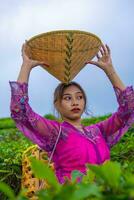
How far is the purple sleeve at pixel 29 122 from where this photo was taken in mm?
3510

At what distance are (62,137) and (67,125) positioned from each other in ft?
0.30

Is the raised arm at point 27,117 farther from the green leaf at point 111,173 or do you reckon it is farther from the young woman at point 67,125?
the green leaf at point 111,173

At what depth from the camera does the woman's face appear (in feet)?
12.0

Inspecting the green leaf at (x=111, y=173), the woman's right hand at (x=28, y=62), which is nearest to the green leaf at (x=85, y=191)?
the green leaf at (x=111, y=173)

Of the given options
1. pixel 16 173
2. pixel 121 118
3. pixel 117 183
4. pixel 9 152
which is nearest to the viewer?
pixel 117 183

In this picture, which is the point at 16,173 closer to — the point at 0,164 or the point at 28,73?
the point at 0,164

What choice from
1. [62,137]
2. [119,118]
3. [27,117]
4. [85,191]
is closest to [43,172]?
[85,191]

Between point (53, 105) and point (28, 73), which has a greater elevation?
point (28, 73)

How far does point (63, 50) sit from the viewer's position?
11.6 ft

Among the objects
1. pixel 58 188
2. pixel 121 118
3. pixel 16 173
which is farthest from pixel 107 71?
pixel 58 188

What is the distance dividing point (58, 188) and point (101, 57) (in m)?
2.98

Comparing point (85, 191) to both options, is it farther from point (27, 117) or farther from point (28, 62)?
point (28, 62)

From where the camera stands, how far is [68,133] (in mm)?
3623

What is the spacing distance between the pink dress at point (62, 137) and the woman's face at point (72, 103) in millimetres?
72
